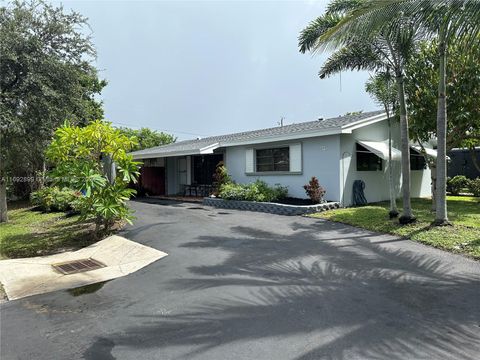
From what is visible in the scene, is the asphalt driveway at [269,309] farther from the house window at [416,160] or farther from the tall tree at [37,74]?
the house window at [416,160]

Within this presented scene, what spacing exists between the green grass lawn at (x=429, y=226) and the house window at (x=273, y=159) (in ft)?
11.6

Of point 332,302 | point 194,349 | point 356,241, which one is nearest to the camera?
point 194,349

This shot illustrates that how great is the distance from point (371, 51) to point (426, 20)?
3017 mm

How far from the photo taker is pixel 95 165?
940 centimetres

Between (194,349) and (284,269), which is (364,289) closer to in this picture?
(284,269)

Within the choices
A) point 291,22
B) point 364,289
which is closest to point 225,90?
point 291,22

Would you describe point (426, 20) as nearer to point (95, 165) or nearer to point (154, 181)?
point (95, 165)

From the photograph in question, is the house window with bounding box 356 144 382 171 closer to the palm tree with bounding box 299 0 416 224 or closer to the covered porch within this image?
the palm tree with bounding box 299 0 416 224

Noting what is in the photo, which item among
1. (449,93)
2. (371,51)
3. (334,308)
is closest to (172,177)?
(371,51)

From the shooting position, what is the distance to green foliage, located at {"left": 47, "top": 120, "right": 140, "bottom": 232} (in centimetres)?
878

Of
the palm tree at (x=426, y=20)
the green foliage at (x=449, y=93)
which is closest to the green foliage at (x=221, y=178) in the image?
the green foliage at (x=449, y=93)

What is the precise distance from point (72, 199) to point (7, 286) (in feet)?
32.3

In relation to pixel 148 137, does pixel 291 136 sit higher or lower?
lower

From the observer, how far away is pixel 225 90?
121 feet
